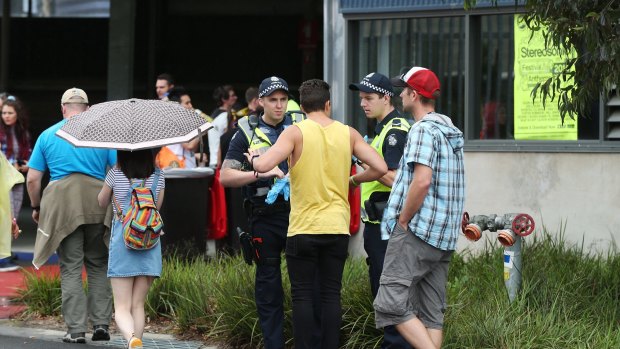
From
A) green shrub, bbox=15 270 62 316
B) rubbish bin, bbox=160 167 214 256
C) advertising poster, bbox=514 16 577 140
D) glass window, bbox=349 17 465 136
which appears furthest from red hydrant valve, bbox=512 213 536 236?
rubbish bin, bbox=160 167 214 256

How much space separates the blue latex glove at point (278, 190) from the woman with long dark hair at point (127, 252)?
787 millimetres

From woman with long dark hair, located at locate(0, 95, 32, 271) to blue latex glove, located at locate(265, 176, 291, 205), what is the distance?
5.73 metres

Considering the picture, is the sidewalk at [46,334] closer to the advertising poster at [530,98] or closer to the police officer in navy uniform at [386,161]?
the police officer in navy uniform at [386,161]

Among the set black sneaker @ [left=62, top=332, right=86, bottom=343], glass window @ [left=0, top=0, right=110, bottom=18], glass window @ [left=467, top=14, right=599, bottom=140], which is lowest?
black sneaker @ [left=62, top=332, right=86, bottom=343]

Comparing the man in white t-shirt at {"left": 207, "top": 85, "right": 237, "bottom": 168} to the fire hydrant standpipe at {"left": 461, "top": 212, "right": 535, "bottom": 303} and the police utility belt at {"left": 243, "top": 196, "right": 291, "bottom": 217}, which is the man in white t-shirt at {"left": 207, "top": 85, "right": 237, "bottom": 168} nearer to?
the fire hydrant standpipe at {"left": 461, "top": 212, "right": 535, "bottom": 303}

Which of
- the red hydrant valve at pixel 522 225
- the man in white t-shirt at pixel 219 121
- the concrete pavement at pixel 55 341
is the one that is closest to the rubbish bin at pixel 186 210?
the man in white t-shirt at pixel 219 121

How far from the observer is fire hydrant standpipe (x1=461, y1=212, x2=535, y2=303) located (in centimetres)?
840

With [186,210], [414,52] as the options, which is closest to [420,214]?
[414,52]

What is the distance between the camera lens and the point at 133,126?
25.2 ft

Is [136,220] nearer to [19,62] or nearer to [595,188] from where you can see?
[595,188]

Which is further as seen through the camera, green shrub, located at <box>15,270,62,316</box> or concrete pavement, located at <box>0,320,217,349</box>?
green shrub, located at <box>15,270,62,316</box>

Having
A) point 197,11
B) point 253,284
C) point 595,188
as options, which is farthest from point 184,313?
point 197,11

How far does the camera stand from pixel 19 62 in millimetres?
23312

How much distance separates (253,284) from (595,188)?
3871 millimetres
